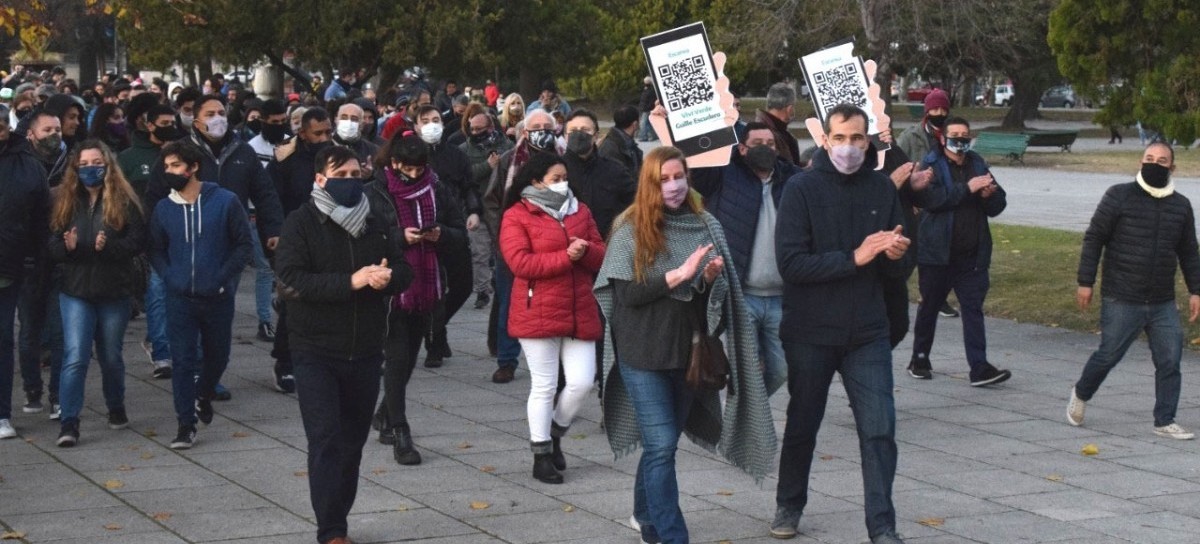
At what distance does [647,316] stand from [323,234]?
1373mm

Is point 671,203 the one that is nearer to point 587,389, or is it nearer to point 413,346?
point 587,389

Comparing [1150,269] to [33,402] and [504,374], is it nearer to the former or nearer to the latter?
[504,374]

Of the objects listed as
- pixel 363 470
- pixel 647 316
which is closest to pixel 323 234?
pixel 647 316

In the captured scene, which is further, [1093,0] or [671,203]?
[1093,0]

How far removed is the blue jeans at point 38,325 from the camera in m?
9.92

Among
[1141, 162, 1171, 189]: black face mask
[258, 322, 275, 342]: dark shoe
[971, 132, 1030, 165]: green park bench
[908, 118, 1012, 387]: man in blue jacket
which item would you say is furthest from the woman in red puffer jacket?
[971, 132, 1030, 165]: green park bench

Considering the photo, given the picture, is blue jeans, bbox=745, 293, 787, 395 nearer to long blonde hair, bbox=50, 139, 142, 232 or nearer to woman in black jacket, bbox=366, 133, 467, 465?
woman in black jacket, bbox=366, 133, 467, 465

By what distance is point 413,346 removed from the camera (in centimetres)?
902

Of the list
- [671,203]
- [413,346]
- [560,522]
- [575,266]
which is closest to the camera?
[671,203]

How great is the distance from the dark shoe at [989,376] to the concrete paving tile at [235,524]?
5.34 meters

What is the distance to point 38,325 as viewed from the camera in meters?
10.1

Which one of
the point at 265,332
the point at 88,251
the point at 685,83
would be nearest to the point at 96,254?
the point at 88,251

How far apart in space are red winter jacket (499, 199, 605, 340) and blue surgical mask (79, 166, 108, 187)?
2.51m

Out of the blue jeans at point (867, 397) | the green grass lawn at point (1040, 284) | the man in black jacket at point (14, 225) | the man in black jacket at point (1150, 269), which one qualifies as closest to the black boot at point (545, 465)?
the blue jeans at point (867, 397)
